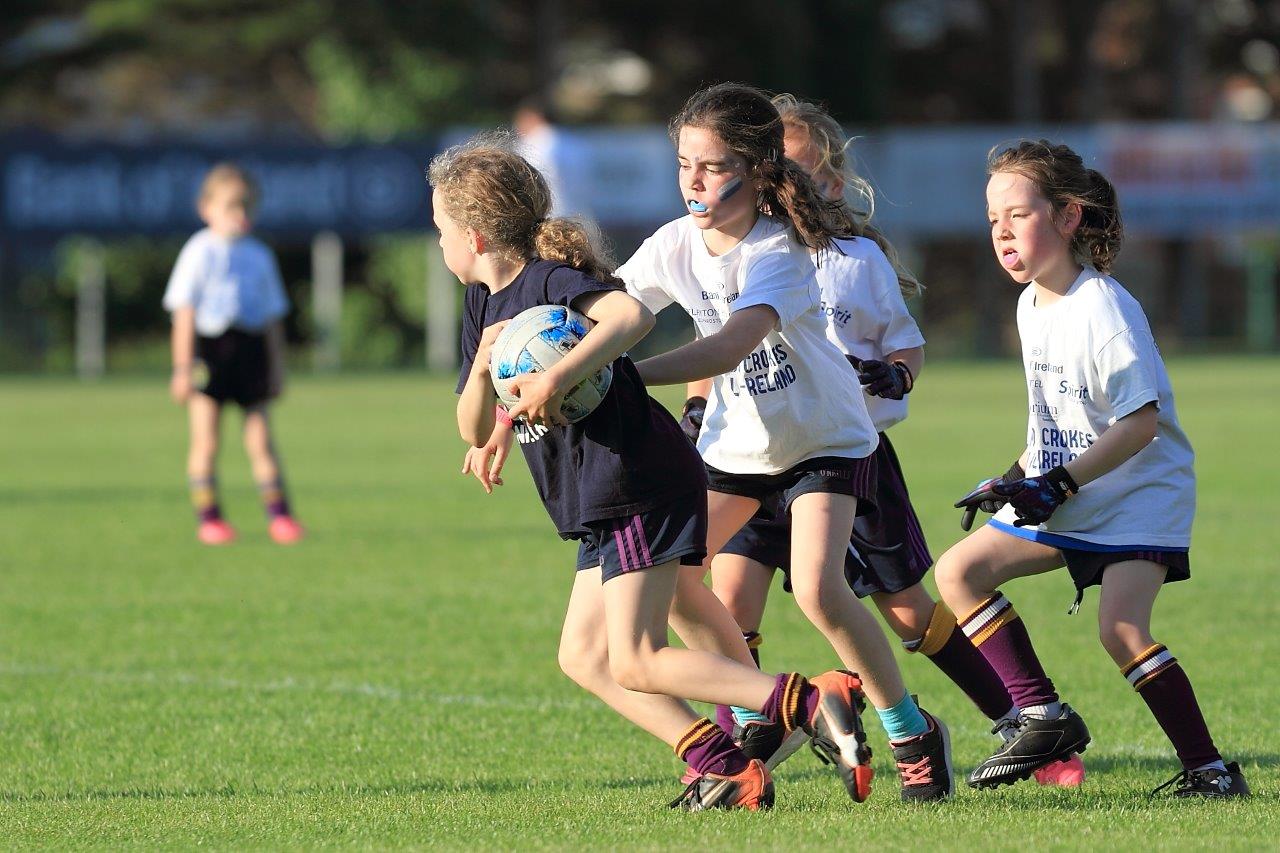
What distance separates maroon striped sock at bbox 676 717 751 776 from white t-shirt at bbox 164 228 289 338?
6995 millimetres

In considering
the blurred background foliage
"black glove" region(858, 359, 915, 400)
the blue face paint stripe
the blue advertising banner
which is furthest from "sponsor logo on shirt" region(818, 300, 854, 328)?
the blurred background foliage

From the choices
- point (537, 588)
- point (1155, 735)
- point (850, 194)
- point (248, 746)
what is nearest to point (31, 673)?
point (248, 746)

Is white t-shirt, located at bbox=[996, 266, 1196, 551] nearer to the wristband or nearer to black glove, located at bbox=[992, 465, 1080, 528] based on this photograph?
black glove, located at bbox=[992, 465, 1080, 528]

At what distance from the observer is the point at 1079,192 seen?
5.18 meters

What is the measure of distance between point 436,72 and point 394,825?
30834 millimetres

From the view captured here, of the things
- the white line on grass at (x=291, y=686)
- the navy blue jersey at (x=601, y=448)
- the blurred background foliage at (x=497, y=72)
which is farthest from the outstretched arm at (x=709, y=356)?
the blurred background foliage at (x=497, y=72)

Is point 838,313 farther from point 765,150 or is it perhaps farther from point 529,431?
point 529,431

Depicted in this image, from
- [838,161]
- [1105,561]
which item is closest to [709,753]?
[1105,561]

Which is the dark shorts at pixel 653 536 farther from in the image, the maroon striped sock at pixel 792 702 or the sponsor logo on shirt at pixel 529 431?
the maroon striped sock at pixel 792 702

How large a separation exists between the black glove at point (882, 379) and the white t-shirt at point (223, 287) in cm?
650

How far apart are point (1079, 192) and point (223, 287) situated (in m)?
7.16

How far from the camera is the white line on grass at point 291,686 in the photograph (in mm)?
6684

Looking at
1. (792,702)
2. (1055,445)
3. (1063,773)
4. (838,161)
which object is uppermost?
(838,161)

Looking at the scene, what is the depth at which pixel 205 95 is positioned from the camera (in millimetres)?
44781
